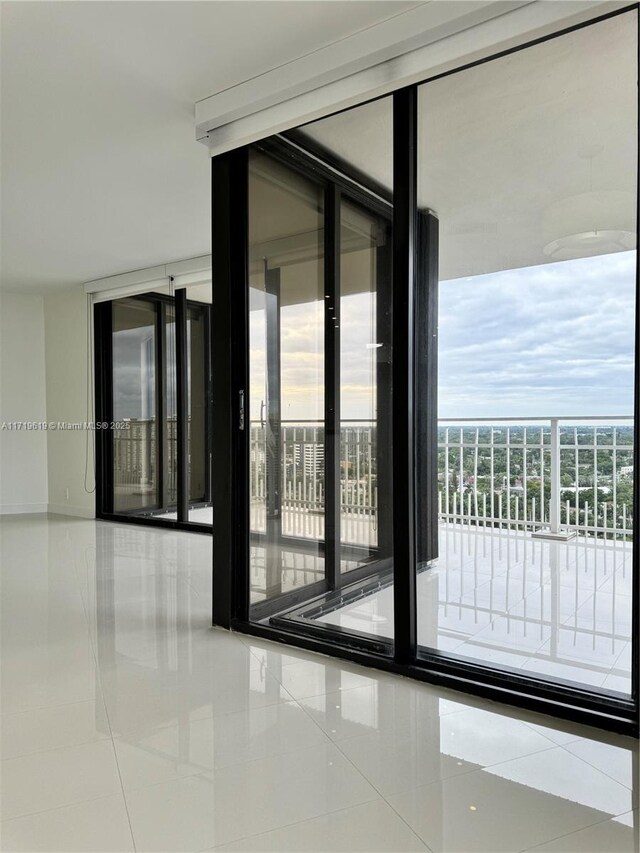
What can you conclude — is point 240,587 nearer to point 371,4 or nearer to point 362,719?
point 362,719

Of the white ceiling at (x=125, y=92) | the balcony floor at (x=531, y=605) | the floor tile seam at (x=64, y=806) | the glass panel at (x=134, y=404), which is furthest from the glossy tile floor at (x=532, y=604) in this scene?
the glass panel at (x=134, y=404)

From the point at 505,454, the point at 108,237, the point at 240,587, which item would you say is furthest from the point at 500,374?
the point at 108,237

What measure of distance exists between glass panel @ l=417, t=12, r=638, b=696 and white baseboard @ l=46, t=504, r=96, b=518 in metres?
5.47

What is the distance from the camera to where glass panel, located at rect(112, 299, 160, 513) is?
21.9 feet

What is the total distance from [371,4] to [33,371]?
6471mm

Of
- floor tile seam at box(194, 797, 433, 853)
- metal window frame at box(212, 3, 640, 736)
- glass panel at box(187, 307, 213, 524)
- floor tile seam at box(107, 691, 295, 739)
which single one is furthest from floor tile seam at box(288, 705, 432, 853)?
glass panel at box(187, 307, 213, 524)

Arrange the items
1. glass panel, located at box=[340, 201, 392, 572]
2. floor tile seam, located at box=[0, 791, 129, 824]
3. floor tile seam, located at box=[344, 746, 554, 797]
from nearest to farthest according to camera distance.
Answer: floor tile seam, located at box=[0, 791, 129, 824] → floor tile seam, located at box=[344, 746, 554, 797] → glass panel, located at box=[340, 201, 392, 572]

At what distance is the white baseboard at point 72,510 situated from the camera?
712cm

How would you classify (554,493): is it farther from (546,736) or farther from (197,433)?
(197,433)

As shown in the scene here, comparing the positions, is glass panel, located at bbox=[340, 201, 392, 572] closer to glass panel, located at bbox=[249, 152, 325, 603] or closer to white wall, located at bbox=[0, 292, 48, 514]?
glass panel, located at bbox=[249, 152, 325, 603]

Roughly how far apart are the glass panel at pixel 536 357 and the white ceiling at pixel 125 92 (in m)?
0.63

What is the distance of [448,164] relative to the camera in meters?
2.51

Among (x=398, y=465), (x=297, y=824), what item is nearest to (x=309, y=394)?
(x=398, y=465)

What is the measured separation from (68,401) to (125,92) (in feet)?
16.5
